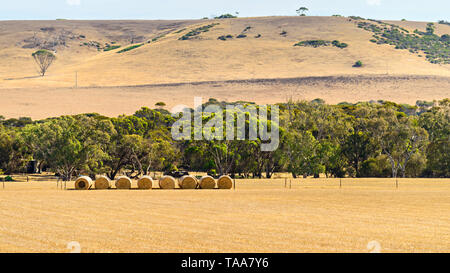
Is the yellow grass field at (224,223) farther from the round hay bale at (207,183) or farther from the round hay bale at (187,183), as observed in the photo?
the round hay bale at (207,183)

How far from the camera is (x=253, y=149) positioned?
83062 millimetres

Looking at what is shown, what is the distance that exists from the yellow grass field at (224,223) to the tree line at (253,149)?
32352mm

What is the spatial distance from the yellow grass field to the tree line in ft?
106

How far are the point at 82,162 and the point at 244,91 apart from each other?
110 meters

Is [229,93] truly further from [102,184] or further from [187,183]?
[102,184]

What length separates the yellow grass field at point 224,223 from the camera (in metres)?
22.1

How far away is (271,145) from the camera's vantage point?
82625 mm

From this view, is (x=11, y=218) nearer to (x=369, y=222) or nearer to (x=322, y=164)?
(x=369, y=222)

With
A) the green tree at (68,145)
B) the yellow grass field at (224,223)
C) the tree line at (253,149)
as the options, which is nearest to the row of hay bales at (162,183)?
the yellow grass field at (224,223)

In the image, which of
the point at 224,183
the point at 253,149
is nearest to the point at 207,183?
the point at 224,183

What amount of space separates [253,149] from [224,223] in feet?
179
